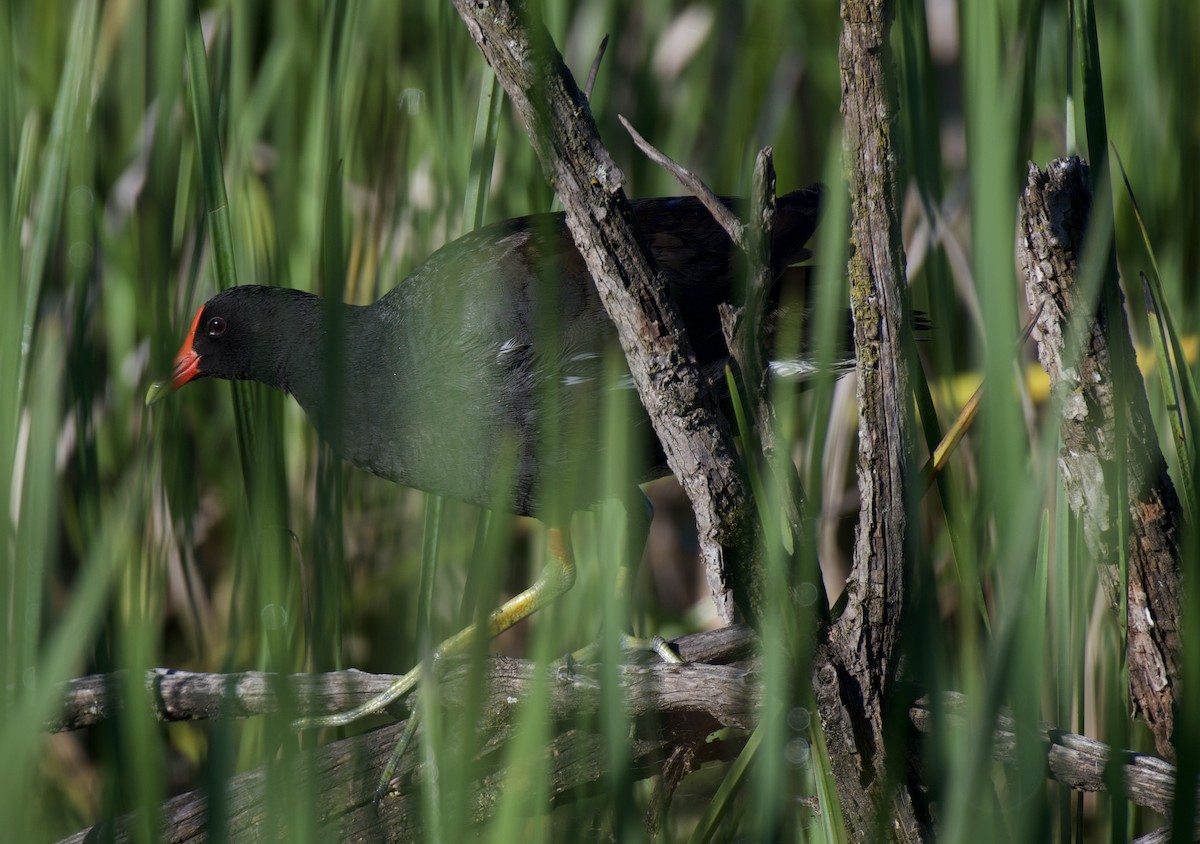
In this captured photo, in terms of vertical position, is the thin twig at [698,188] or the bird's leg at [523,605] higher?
the thin twig at [698,188]

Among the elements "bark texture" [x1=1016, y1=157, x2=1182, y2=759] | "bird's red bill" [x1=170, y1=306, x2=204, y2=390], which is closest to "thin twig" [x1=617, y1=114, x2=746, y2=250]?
"bark texture" [x1=1016, y1=157, x2=1182, y2=759]

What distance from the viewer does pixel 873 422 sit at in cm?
71

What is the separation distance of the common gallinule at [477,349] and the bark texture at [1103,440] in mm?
359

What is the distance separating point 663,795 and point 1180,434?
550 mm

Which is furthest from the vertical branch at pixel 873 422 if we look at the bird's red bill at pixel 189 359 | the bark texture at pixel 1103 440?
the bird's red bill at pixel 189 359

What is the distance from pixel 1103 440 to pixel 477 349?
0.65m

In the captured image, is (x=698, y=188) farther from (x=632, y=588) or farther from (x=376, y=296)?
(x=376, y=296)

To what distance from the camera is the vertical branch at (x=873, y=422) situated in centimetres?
67

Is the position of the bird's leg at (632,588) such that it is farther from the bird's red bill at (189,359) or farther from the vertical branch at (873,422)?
the bird's red bill at (189,359)

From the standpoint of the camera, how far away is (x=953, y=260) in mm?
1547

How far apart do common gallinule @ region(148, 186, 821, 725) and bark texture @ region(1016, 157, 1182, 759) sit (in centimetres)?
36

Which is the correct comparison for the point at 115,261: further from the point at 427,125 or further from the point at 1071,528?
the point at 1071,528

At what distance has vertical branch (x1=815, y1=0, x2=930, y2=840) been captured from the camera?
0.67 metres

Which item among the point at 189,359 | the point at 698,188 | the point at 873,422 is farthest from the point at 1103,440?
the point at 189,359
